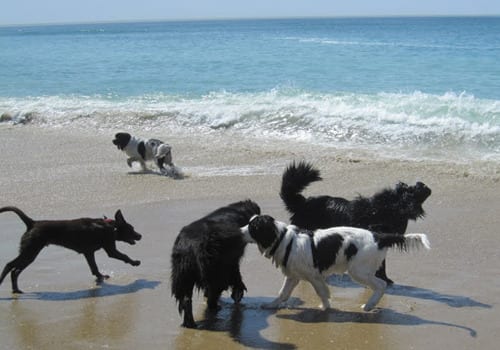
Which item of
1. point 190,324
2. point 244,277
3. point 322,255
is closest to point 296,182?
point 244,277

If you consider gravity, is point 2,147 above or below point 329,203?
below

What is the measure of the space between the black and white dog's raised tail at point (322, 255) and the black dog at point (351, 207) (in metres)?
0.95

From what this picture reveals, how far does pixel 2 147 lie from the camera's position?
13812 millimetres

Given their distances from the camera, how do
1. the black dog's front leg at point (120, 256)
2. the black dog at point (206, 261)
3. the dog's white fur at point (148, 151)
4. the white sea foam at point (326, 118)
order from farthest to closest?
1. the white sea foam at point (326, 118)
2. the dog's white fur at point (148, 151)
3. the black dog's front leg at point (120, 256)
4. the black dog at point (206, 261)

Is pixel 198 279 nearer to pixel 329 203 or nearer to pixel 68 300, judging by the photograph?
pixel 68 300

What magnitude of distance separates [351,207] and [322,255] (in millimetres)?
1170

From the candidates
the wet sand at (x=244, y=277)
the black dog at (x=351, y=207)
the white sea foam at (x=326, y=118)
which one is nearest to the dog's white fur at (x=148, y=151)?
the wet sand at (x=244, y=277)

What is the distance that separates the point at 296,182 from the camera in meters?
6.73

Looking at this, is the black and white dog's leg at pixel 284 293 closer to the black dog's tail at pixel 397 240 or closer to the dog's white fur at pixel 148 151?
the black dog's tail at pixel 397 240

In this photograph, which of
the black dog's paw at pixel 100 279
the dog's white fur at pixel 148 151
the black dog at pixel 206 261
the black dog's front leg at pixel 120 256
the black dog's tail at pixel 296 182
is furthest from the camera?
the dog's white fur at pixel 148 151

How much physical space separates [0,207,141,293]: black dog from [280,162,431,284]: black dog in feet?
5.18

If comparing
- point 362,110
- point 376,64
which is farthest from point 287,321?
point 376,64

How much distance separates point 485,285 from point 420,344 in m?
1.43

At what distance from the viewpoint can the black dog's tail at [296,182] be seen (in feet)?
21.9
